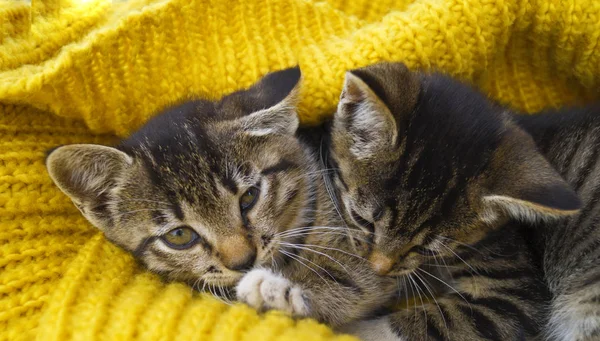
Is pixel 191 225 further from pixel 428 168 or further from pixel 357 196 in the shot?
pixel 428 168

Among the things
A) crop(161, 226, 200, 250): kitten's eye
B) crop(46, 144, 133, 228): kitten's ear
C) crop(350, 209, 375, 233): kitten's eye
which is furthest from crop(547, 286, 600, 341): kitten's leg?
crop(46, 144, 133, 228): kitten's ear

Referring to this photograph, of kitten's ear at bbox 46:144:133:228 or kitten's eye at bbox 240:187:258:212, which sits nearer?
kitten's ear at bbox 46:144:133:228

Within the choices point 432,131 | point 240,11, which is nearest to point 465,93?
point 432,131

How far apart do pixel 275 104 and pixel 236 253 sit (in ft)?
1.33

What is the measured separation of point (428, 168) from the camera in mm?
1315

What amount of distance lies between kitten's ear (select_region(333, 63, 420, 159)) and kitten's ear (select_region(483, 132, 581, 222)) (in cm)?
27

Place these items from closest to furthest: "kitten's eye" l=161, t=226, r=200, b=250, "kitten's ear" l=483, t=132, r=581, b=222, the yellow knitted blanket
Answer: "kitten's ear" l=483, t=132, r=581, b=222 → the yellow knitted blanket → "kitten's eye" l=161, t=226, r=200, b=250

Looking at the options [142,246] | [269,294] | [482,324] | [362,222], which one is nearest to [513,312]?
[482,324]

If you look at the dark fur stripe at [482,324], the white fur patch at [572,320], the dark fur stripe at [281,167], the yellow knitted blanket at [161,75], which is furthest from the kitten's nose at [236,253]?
the white fur patch at [572,320]

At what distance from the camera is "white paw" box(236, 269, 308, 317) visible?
1.29 metres

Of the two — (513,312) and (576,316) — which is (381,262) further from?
(576,316)

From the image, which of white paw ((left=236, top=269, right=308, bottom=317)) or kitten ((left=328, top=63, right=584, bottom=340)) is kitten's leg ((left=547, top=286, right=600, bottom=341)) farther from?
white paw ((left=236, top=269, right=308, bottom=317))

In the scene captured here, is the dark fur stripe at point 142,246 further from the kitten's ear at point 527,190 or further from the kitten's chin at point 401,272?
the kitten's ear at point 527,190

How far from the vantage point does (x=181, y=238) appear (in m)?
1.40
